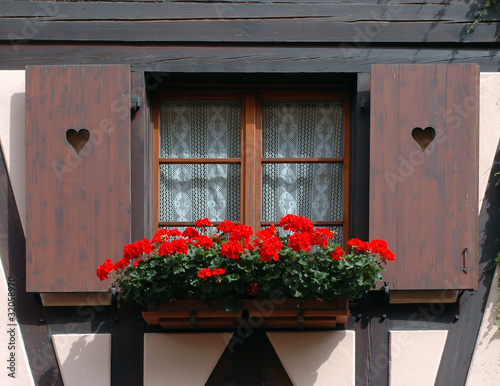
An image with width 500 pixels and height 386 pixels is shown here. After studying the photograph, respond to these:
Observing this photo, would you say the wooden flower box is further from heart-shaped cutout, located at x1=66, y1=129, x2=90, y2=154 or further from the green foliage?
heart-shaped cutout, located at x1=66, y1=129, x2=90, y2=154

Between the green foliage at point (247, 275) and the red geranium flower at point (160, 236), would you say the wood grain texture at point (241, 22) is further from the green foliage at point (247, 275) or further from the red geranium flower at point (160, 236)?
the green foliage at point (247, 275)

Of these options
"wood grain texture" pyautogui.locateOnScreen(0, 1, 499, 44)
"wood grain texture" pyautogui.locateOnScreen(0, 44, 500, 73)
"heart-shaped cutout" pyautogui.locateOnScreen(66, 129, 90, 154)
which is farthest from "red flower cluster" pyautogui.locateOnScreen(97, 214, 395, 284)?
"wood grain texture" pyautogui.locateOnScreen(0, 1, 499, 44)

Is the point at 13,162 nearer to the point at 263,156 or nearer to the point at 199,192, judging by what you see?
the point at 199,192

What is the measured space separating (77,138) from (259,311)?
1451mm

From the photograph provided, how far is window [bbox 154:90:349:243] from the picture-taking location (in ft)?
19.1

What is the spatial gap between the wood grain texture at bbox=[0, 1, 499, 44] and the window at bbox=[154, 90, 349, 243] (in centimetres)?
38

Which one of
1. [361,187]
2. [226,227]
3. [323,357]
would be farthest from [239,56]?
[323,357]

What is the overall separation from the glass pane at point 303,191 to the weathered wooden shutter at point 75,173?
881mm

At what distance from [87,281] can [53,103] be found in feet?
3.30

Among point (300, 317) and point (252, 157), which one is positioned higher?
point (252, 157)

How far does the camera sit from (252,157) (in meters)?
5.85

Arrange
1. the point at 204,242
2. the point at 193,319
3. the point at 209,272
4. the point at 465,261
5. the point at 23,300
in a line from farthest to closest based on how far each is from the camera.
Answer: the point at 23,300, the point at 465,261, the point at 193,319, the point at 204,242, the point at 209,272

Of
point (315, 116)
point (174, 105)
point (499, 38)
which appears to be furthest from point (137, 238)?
point (499, 38)

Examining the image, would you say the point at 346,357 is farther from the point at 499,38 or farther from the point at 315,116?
the point at 499,38
